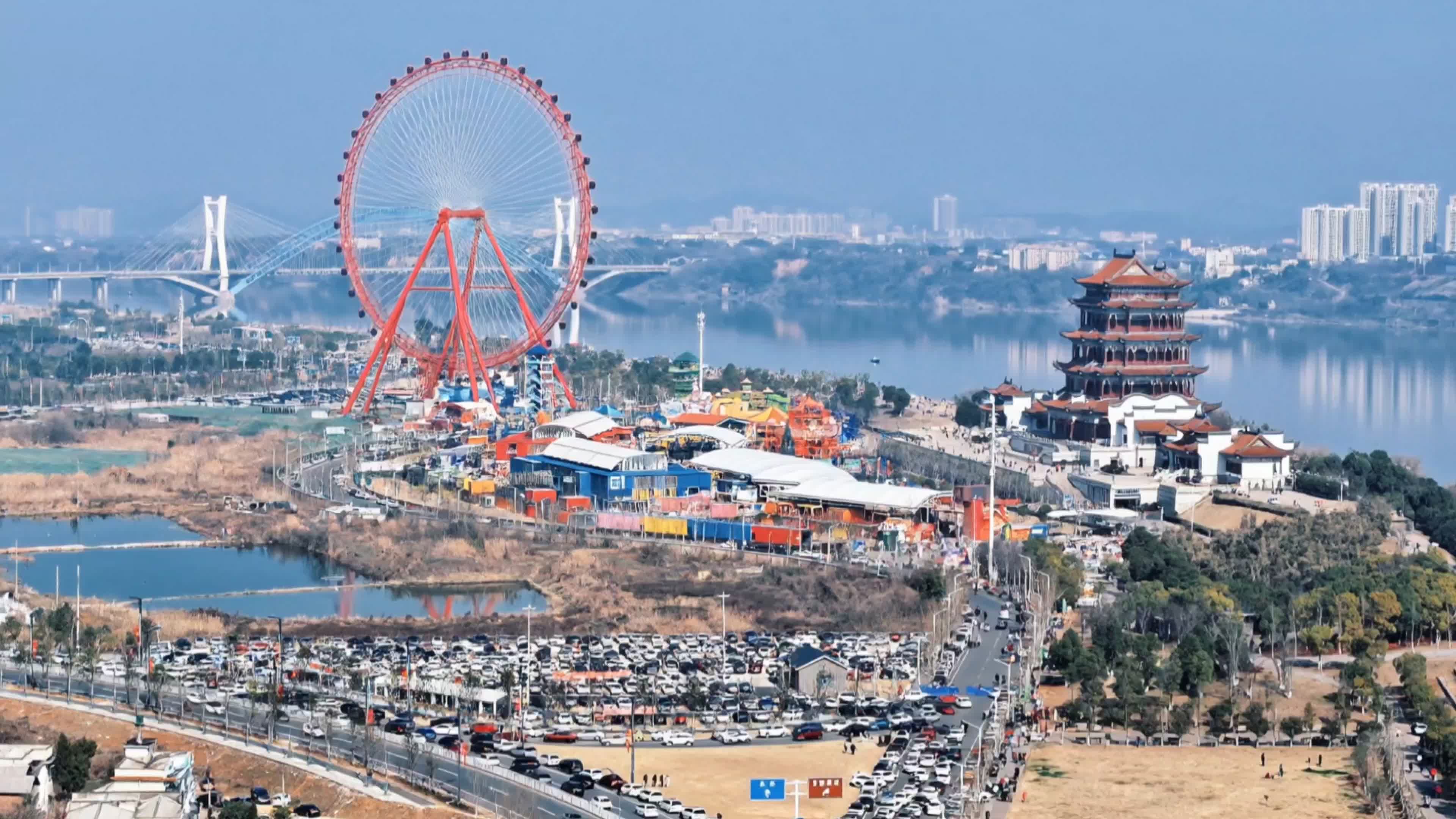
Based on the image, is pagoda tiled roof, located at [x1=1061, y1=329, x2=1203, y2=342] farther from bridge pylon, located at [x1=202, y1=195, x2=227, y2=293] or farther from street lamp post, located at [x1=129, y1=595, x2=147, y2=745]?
bridge pylon, located at [x1=202, y1=195, x2=227, y2=293]

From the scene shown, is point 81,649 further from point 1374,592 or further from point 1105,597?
point 1374,592

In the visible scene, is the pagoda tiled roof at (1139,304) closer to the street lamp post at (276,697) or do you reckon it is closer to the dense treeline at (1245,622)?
the dense treeline at (1245,622)

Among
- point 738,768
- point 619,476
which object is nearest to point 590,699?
point 738,768

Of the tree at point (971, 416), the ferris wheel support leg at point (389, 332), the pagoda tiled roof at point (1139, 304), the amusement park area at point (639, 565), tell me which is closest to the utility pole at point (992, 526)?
the amusement park area at point (639, 565)

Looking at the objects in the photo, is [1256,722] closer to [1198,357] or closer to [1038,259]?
[1198,357]

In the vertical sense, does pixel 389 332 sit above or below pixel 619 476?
above

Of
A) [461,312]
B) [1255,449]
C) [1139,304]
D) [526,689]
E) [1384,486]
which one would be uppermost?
[1139,304]

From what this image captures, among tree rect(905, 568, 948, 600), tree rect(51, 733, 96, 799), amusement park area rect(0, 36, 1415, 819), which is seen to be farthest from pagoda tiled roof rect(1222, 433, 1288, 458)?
tree rect(51, 733, 96, 799)
